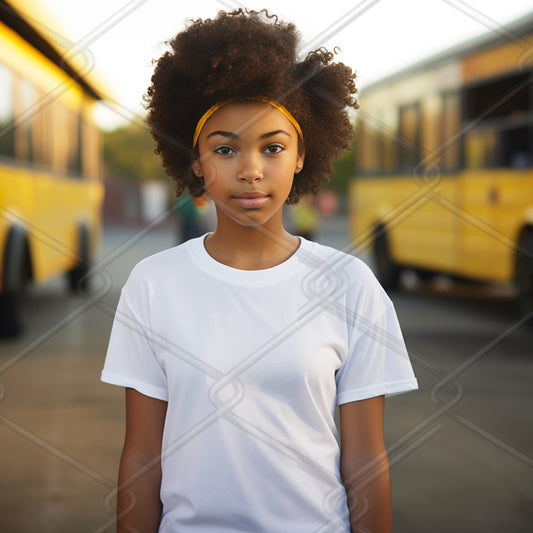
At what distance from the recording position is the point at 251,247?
165cm

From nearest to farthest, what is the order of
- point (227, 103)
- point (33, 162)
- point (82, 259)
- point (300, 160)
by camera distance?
point (227, 103) < point (300, 160) < point (33, 162) < point (82, 259)

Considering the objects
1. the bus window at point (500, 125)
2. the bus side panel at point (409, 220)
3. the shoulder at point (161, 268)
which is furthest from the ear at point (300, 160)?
the bus side panel at point (409, 220)

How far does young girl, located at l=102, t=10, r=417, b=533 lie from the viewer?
1.51 meters

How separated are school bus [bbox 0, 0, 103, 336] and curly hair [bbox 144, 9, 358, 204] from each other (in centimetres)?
287

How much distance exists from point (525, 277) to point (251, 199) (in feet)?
20.5

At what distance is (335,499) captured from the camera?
155 centimetres

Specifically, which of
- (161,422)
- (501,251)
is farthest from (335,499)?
(501,251)

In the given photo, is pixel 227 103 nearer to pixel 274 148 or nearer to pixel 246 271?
pixel 274 148

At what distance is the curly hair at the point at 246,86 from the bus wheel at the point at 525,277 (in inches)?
223

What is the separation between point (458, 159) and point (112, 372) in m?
7.48

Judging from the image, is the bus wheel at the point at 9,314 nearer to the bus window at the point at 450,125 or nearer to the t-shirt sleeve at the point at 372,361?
the bus window at the point at 450,125

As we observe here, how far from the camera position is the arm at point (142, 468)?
62.5 inches

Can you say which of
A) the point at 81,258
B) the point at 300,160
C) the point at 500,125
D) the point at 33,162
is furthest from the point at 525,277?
the point at 300,160

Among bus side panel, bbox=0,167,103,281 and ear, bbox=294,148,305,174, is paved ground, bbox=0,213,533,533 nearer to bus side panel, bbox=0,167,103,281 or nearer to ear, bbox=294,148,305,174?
ear, bbox=294,148,305,174
